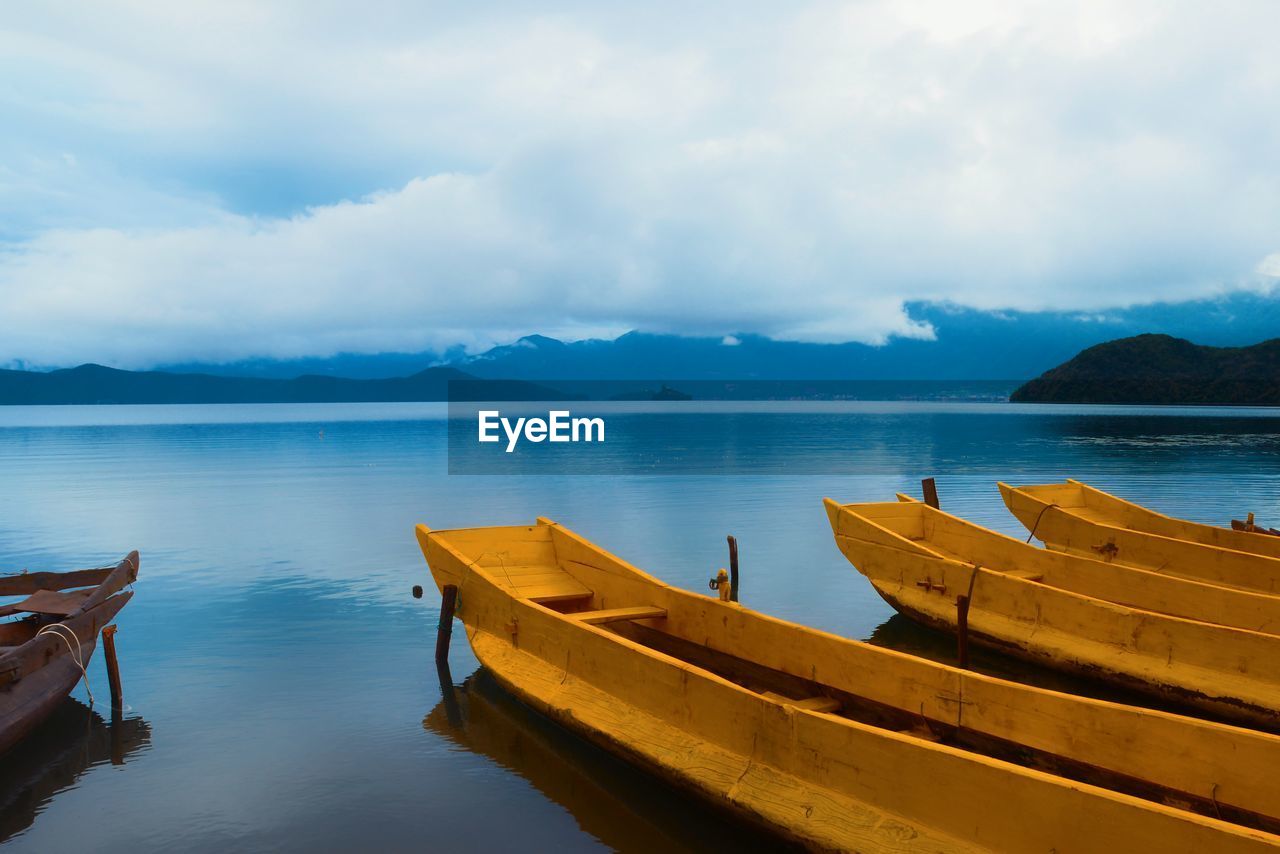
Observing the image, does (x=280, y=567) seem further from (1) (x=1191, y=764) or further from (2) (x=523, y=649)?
(1) (x=1191, y=764)

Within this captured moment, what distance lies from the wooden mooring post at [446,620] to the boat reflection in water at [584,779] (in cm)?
48

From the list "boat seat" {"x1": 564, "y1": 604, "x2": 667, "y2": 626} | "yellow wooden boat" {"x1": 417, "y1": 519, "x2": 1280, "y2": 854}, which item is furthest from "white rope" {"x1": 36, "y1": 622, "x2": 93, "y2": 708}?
"boat seat" {"x1": 564, "y1": 604, "x2": 667, "y2": 626}

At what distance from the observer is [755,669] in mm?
9211

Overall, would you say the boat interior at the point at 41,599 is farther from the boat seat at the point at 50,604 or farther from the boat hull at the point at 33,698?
the boat hull at the point at 33,698

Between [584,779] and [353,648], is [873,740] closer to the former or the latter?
[584,779]

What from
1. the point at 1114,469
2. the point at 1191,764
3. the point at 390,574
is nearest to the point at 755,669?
the point at 1191,764

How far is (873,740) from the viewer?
629 centimetres

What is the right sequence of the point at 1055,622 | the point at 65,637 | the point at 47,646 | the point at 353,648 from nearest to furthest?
1. the point at 47,646
2. the point at 65,637
3. the point at 1055,622
4. the point at 353,648

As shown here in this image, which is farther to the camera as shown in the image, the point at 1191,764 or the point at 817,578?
the point at 817,578

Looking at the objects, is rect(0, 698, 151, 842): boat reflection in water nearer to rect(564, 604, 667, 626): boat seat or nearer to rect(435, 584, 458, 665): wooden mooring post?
rect(435, 584, 458, 665): wooden mooring post

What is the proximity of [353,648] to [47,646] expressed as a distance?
199 inches

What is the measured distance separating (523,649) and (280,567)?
13.4 meters

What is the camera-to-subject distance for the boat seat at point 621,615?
10406mm

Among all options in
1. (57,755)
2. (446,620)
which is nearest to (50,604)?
(57,755)
